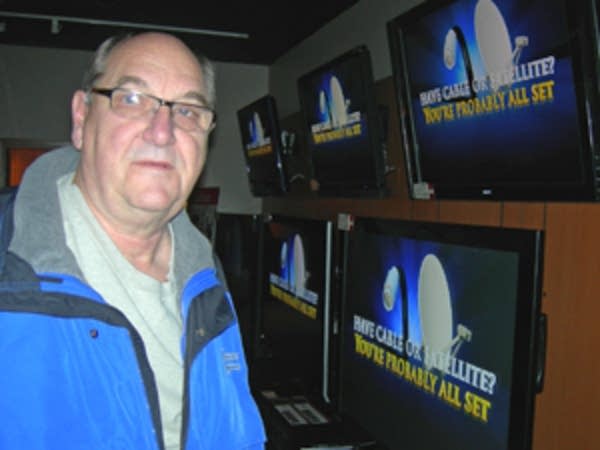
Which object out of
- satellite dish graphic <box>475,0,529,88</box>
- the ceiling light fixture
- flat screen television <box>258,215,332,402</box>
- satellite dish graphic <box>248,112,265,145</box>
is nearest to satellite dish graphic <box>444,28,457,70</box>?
satellite dish graphic <box>475,0,529,88</box>

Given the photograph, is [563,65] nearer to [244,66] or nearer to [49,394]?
[49,394]

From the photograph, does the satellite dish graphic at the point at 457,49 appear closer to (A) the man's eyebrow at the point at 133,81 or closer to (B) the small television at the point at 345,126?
(B) the small television at the point at 345,126

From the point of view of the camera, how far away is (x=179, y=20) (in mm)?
4727

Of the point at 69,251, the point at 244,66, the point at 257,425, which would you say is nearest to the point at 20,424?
the point at 69,251

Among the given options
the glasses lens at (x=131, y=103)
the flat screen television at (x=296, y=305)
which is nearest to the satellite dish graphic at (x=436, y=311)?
the flat screen television at (x=296, y=305)

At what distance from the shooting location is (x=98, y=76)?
4.21 ft

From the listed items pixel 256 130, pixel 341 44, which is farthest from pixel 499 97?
pixel 256 130

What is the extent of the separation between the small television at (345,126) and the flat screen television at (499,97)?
42 centimetres

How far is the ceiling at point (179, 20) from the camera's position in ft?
14.0

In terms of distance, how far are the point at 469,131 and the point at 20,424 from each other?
155 centimetres

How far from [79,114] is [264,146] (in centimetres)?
314

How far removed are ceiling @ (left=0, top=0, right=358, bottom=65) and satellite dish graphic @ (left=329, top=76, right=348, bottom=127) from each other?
1374 mm

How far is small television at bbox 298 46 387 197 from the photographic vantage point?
270 centimetres

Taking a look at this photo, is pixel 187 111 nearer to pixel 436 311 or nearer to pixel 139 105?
pixel 139 105
